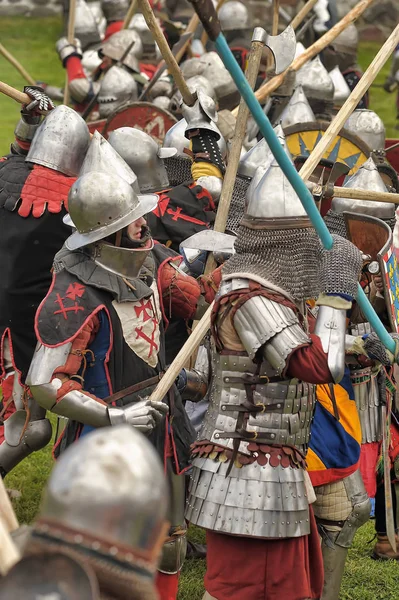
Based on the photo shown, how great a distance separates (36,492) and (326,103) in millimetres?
5194

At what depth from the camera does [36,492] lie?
20.3 ft

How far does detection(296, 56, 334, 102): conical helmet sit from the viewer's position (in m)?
9.88

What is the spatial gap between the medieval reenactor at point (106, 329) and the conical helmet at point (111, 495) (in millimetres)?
1940

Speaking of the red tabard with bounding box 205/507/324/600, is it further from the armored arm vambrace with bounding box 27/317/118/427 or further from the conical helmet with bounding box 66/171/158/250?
the conical helmet with bounding box 66/171/158/250

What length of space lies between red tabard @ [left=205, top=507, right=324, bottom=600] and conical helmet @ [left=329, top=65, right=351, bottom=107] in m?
7.63

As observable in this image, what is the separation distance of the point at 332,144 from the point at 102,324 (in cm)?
313

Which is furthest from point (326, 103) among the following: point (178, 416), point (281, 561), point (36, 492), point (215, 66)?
point (281, 561)

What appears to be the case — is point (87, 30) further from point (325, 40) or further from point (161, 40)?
point (161, 40)

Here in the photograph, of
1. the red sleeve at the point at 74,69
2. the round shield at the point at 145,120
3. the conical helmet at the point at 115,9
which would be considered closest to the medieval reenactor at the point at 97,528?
the round shield at the point at 145,120

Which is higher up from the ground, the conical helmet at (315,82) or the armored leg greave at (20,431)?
the conical helmet at (315,82)

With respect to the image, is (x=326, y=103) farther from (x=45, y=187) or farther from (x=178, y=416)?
(x=178, y=416)

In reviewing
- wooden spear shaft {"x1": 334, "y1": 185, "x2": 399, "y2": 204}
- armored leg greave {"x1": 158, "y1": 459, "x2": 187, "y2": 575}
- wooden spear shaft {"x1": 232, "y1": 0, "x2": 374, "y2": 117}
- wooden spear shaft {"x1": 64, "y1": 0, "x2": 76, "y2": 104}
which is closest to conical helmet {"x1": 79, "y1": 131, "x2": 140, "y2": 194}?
wooden spear shaft {"x1": 334, "y1": 185, "x2": 399, "y2": 204}

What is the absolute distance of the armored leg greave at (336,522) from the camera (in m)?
4.72

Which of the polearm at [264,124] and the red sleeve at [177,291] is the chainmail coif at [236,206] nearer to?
the red sleeve at [177,291]
